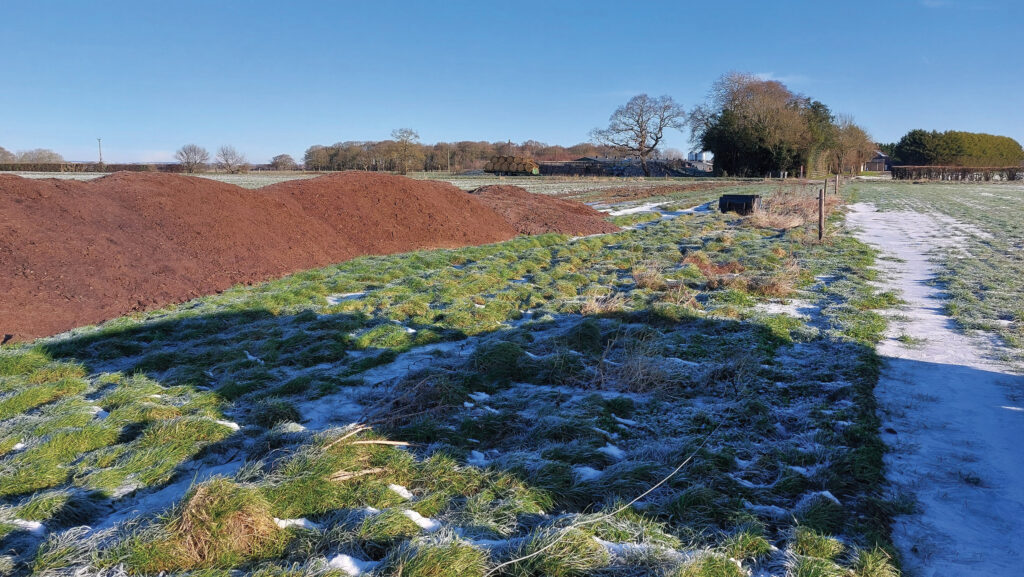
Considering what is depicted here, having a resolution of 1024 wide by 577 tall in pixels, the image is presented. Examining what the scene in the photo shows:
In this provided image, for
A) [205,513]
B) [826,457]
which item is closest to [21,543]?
[205,513]

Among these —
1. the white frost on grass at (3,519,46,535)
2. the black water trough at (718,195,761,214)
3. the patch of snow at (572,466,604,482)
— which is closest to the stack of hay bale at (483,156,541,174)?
the black water trough at (718,195,761,214)

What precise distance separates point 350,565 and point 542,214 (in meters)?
18.8

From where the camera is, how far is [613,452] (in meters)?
4.11

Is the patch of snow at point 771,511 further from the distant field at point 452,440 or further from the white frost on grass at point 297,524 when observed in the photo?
the white frost on grass at point 297,524

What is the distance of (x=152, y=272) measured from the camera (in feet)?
33.1

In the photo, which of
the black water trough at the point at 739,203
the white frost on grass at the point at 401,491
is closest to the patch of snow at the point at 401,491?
the white frost on grass at the point at 401,491

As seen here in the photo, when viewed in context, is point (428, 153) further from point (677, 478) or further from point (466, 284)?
point (677, 478)

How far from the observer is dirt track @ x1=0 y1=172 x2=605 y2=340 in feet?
29.0

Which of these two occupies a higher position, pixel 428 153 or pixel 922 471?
pixel 428 153

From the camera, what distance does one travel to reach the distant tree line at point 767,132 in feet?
204

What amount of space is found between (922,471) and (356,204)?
15520 millimetres

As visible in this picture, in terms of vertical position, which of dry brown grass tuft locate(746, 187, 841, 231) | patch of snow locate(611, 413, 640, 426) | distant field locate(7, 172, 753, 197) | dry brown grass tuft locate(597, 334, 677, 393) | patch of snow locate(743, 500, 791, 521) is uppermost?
distant field locate(7, 172, 753, 197)

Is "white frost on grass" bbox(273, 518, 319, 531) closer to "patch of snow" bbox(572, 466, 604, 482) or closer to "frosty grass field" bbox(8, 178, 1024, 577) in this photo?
"frosty grass field" bbox(8, 178, 1024, 577)

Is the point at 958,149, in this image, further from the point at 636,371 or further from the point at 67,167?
the point at 67,167
